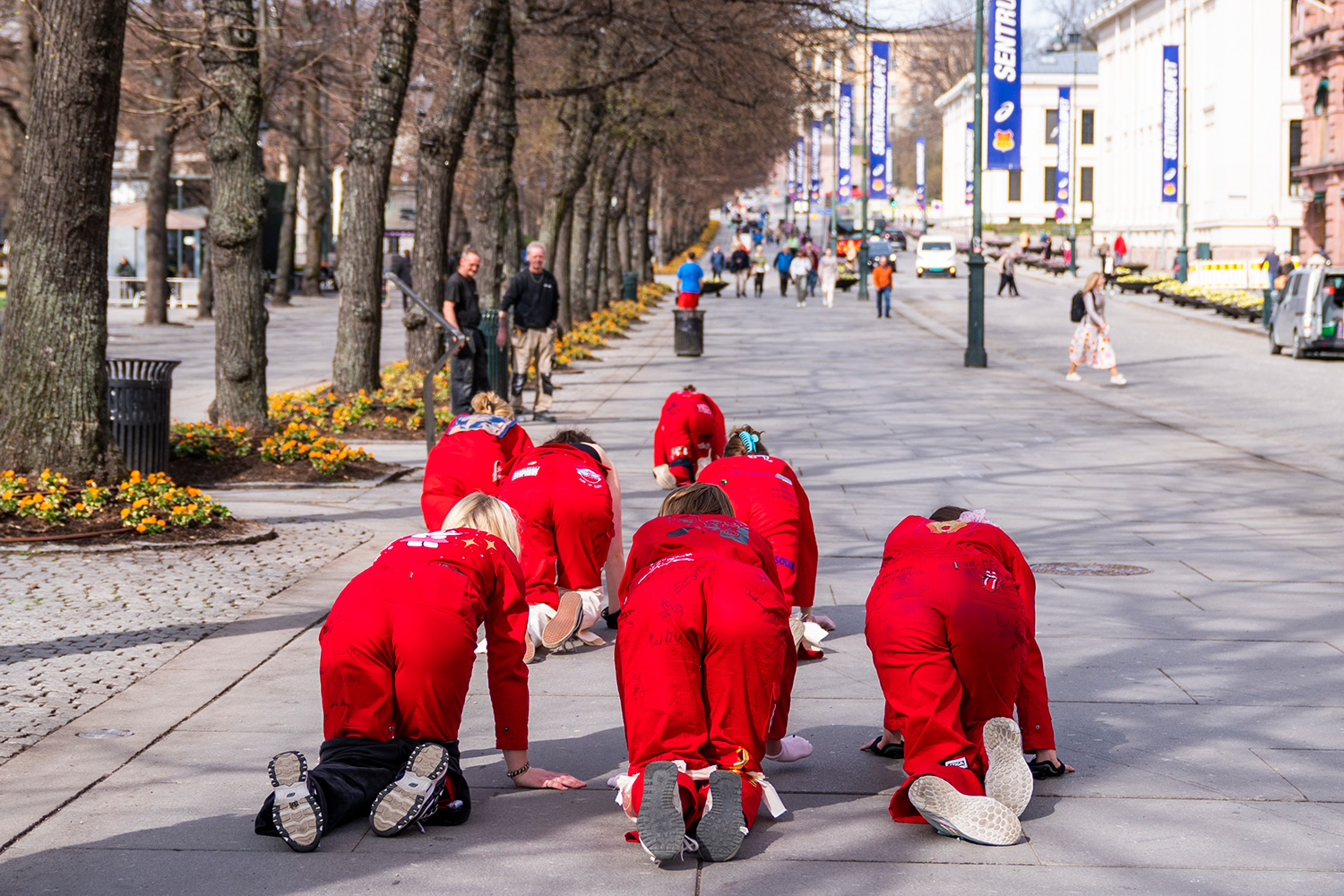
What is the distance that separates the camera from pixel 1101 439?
1702 centimetres

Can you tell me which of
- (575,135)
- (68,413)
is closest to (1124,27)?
(575,135)

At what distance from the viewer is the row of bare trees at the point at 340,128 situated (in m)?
10.4

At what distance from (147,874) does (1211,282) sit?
2041 inches

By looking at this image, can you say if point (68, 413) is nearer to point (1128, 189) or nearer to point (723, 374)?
point (723, 374)

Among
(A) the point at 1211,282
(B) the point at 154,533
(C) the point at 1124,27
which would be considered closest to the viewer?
(B) the point at 154,533

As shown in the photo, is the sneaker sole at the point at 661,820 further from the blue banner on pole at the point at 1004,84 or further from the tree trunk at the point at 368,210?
the blue banner on pole at the point at 1004,84

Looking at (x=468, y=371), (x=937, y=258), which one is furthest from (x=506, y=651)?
(x=937, y=258)

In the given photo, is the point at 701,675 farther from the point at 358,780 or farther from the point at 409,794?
the point at 358,780

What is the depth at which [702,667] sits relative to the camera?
493cm

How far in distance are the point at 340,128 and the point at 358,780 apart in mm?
34027

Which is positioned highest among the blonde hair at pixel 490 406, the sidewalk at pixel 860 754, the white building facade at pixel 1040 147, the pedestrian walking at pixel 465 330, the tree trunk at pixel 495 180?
the white building facade at pixel 1040 147

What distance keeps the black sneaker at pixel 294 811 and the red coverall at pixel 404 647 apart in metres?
0.29

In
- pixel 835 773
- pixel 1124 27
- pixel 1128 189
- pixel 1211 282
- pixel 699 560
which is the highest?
pixel 1124 27

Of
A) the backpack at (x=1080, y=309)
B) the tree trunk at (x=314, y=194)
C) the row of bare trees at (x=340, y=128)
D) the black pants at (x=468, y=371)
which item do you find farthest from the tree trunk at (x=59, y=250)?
the tree trunk at (x=314, y=194)
